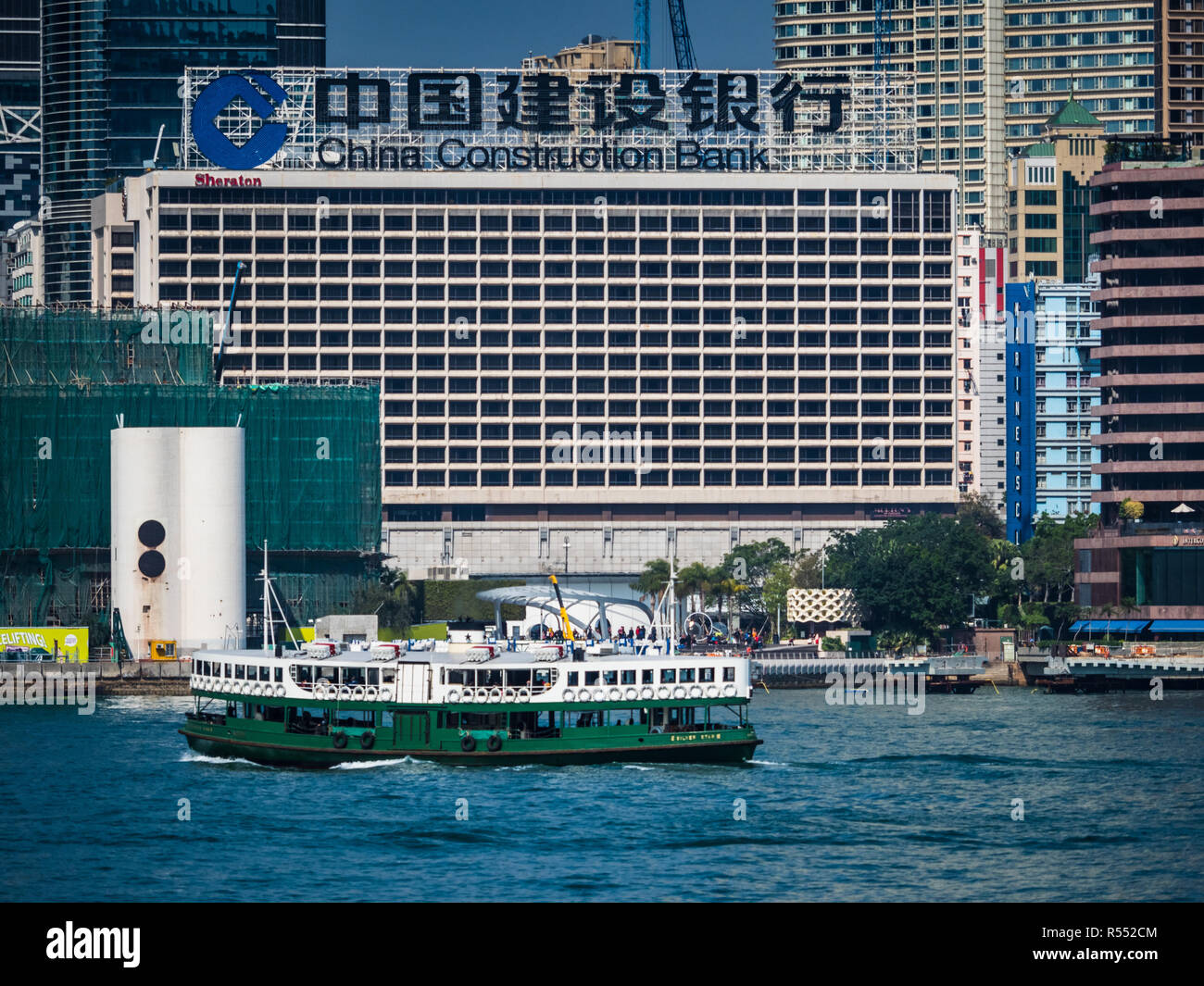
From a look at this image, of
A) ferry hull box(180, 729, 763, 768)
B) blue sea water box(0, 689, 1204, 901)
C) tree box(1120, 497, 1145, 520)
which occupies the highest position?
tree box(1120, 497, 1145, 520)

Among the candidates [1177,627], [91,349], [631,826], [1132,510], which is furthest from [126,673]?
[631,826]

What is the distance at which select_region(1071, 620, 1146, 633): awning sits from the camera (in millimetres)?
168875

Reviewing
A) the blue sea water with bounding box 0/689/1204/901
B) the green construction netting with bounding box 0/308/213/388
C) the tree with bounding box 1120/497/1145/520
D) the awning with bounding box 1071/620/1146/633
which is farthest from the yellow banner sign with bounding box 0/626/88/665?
the tree with bounding box 1120/497/1145/520

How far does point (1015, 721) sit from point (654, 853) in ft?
183

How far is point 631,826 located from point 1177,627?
102 metres

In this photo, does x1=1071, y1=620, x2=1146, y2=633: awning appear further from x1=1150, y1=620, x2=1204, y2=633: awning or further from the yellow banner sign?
the yellow banner sign

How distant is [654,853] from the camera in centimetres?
7019

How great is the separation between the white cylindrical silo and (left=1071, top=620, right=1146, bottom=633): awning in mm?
66901

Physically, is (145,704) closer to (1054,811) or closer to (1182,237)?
(1054,811)

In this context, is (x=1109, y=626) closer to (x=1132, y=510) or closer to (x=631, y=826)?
(x=1132, y=510)

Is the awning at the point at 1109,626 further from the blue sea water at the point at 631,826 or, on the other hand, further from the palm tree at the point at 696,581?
the blue sea water at the point at 631,826

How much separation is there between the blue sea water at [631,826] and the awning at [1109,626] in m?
61.4

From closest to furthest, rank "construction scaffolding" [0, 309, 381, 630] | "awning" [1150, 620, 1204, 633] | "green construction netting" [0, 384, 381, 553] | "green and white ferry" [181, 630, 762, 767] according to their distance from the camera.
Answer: "green and white ferry" [181, 630, 762, 767] < "awning" [1150, 620, 1204, 633] < "construction scaffolding" [0, 309, 381, 630] < "green construction netting" [0, 384, 381, 553]

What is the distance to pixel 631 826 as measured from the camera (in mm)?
75750
